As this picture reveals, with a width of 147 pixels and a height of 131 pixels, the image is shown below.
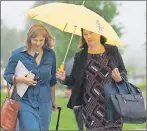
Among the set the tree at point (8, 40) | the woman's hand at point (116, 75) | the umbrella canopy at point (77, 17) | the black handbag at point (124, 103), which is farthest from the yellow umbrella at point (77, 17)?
the tree at point (8, 40)

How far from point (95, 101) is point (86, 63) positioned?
390mm

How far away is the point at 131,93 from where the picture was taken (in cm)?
517

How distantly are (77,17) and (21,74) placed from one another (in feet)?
2.68

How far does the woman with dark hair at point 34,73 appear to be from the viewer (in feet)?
17.5

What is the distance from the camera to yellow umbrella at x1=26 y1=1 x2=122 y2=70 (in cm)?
505

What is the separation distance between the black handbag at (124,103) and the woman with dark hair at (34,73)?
0.67 meters

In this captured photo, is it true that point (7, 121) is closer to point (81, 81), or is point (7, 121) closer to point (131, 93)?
point (81, 81)

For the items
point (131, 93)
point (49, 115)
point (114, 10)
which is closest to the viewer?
point (131, 93)

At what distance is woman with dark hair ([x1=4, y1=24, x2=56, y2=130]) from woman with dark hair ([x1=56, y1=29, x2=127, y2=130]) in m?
0.23

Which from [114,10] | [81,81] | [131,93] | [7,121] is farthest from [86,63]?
[114,10]

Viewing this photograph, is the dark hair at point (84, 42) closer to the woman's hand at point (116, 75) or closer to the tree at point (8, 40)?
the woman's hand at point (116, 75)

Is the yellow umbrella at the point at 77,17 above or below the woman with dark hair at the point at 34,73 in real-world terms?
above

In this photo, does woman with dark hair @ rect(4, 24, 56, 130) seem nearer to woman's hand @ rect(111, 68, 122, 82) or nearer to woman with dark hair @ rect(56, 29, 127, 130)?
woman with dark hair @ rect(56, 29, 127, 130)

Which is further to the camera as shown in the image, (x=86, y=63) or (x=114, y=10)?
(x=114, y=10)
